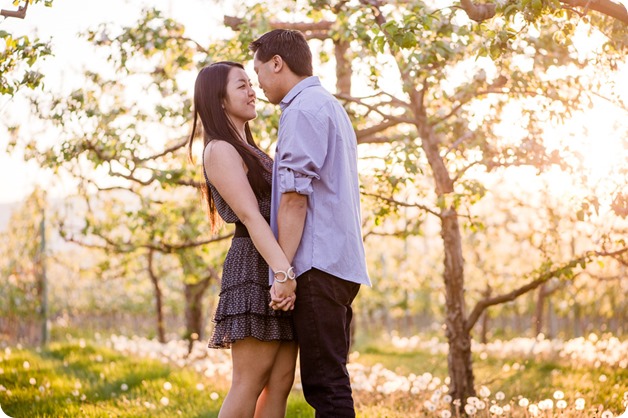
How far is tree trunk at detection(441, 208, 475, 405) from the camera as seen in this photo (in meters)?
6.41

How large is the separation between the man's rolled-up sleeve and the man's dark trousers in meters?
0.38

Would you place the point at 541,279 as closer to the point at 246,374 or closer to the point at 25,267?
the point at 246,374

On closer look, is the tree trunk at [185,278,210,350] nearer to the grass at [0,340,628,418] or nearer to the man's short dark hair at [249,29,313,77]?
the grass at [0,340,628,418]

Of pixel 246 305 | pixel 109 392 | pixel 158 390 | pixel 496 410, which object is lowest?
pixel 109 392

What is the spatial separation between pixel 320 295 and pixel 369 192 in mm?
2978

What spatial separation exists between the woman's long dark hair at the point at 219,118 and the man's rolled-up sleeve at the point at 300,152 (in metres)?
0.25

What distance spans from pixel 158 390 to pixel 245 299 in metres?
4.32

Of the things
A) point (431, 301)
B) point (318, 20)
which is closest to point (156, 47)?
point (318, 20)

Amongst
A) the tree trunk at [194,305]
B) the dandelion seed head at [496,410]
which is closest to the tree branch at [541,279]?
the dandelion seed head at [496,410]

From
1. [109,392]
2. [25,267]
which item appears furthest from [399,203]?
[25,267]

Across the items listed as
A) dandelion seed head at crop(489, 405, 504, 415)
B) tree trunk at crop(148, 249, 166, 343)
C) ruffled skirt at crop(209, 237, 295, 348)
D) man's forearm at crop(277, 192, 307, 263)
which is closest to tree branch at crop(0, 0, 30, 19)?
ruffled skirt at crop(209, 237, 295, 348)

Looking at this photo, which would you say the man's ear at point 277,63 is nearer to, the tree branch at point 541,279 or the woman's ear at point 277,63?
the woman's ear at point 277,63

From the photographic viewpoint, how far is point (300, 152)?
125 inches

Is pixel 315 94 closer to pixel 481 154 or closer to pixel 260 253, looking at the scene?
pixel 260 253
